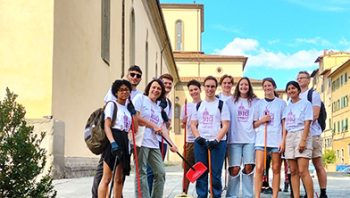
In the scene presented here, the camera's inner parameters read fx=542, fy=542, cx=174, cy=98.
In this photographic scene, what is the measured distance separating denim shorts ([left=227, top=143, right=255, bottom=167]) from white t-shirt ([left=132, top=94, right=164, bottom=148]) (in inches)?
57.1

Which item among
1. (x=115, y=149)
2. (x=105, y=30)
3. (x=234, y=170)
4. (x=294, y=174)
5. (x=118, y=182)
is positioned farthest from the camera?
(x=105, y=30)

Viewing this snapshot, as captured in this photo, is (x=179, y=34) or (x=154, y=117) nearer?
(x=154, y=117)

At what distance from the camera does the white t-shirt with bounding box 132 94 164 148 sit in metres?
7.35

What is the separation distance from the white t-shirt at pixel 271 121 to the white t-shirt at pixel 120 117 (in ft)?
7.64

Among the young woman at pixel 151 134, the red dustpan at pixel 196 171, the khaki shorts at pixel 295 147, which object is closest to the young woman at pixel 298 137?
the khaki shorts at pixel 295 147

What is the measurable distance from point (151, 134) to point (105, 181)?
39.6 inches

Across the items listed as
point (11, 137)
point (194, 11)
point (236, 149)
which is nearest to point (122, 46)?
point (236, 149)

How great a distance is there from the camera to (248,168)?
8281mm

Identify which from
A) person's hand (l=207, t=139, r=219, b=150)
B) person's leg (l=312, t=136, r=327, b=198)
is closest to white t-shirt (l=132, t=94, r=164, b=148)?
person's hand (l=207, t=139, r=219, b=150)

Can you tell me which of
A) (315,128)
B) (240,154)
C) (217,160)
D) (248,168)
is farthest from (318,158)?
(217,160)

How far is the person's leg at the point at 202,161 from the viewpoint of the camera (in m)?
8.15

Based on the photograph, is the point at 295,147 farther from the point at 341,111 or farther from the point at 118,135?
the point at 341,111

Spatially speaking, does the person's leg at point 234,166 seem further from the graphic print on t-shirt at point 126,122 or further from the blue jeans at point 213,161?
the graphic print on t-shirt at point 126,122

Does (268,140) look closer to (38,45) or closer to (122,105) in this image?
(122,105)
